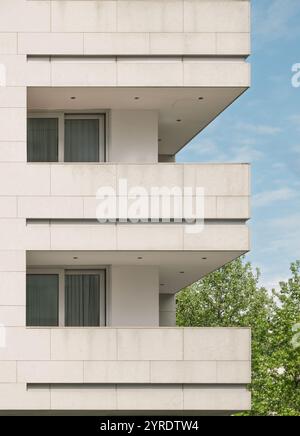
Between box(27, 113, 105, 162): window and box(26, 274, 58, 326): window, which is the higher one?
box(27, 113, 105, 162): window

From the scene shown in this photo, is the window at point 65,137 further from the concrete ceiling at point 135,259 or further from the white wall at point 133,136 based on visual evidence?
the concrete ceiling at point 135,259

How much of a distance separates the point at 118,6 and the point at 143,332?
8.82m

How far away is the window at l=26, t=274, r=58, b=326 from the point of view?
26.2 metres

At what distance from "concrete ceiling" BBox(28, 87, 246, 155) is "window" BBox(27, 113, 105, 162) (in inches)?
15.9

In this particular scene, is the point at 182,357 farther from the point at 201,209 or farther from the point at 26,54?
the point at 26,54

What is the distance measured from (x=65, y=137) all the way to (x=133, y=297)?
4992mm

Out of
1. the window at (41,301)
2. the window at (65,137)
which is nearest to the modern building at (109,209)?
the window at (41,301)

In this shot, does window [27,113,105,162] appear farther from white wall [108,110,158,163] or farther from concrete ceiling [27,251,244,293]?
concrete ceiling [27,251,244,293]

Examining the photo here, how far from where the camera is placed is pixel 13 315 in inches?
966

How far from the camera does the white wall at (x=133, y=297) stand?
26.5m

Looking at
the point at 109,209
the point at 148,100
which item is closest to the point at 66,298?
the point at 109,209

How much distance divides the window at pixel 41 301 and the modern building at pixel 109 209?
41 mm

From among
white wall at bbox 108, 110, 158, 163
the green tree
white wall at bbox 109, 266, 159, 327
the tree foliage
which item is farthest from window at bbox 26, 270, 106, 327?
the green tree

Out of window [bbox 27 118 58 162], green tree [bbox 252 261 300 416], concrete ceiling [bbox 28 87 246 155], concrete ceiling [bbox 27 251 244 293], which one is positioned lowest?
green tree [bbox 252 261 300 416]
